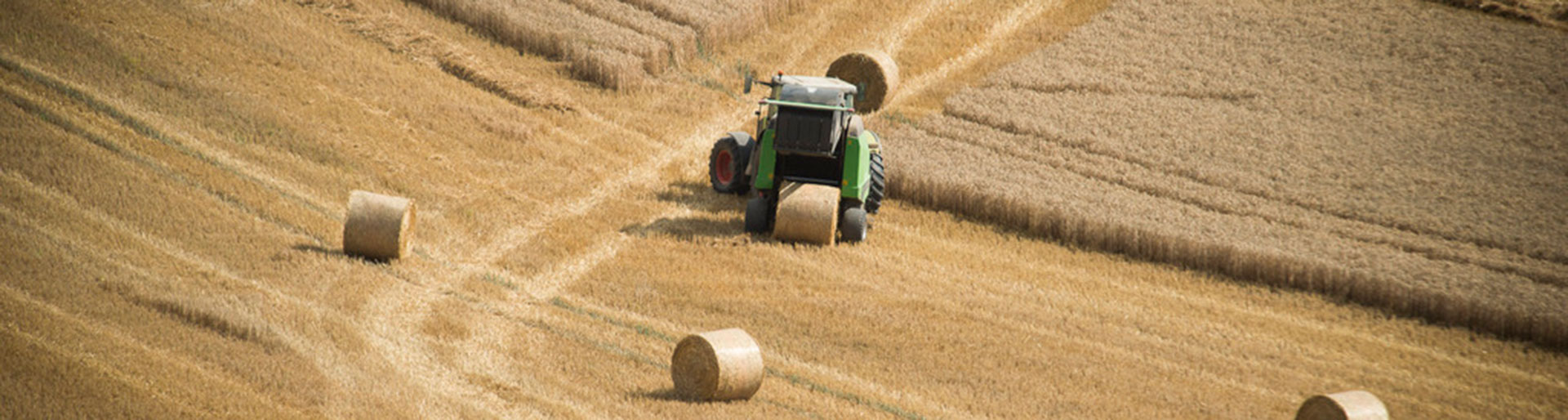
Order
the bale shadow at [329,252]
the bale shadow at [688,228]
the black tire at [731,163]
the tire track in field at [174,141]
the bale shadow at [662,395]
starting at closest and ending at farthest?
1. the bale shadow at [662,395]
2. the bale shadow at [329,252]
3. the tire track in field at [174,141]
4. the bale shadow at [688,228]
5. the black tire at [731,163]

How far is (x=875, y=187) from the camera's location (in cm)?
1775

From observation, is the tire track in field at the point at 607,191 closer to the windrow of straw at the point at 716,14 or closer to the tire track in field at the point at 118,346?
the windrow of straw at the point at 716,14

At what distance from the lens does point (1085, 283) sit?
15977mm

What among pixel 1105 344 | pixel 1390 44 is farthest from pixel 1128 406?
pixel 1390 44

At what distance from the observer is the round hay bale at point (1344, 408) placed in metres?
10.9

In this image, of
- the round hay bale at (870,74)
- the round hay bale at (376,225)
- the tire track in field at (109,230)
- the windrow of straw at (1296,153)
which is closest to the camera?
the tire track in field at (109,230)

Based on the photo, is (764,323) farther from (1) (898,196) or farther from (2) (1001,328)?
(1) (898,196)

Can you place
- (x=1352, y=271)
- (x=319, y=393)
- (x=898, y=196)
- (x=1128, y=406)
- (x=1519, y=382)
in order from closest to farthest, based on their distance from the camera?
(x=319, y=393), (x=1128, y=406), (x=1519, y=382), (x=1352, y=271), (x=898, y=196)

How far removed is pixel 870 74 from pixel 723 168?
4489 millimetres

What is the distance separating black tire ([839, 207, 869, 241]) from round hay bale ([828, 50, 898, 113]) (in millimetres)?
5746

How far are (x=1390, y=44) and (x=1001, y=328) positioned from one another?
12.6 metres

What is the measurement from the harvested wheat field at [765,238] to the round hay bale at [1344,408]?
0.98 metres

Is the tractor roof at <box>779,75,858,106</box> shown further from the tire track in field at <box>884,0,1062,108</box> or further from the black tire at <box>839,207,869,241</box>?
the tire track in field at <box>884,0,1062,108</box>

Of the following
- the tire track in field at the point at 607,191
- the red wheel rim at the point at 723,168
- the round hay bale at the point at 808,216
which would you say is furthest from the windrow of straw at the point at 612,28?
the round hay bale at the point at 808,216
